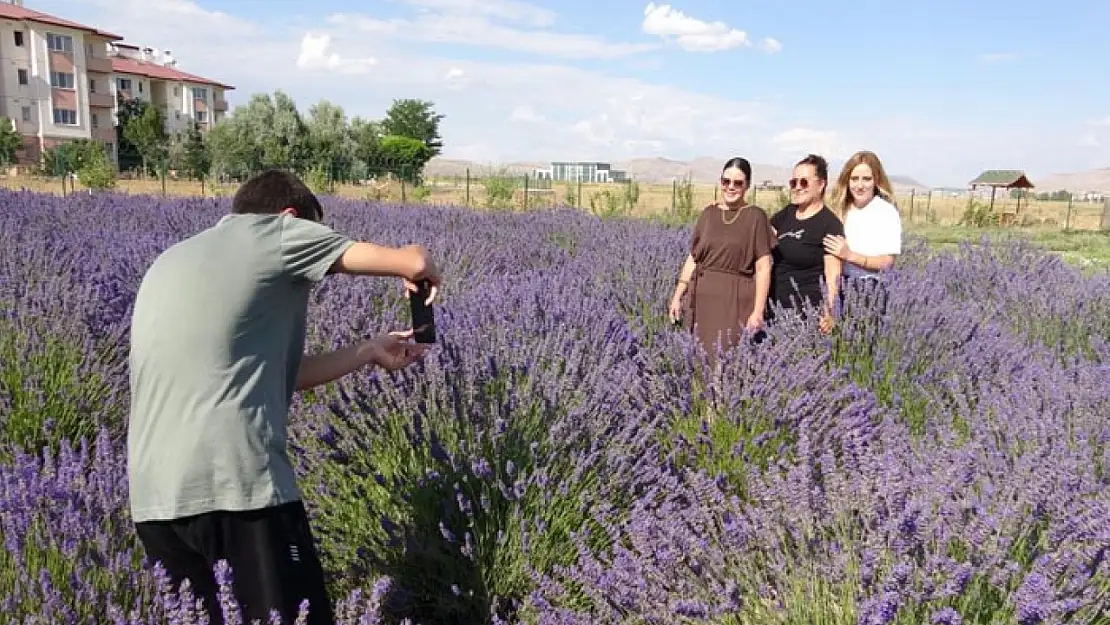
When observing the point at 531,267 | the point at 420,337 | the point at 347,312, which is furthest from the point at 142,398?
the point at 531,267

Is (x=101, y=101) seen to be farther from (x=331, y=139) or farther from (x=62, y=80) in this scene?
(x=331, y=139)

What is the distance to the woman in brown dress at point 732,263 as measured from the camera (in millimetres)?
3441

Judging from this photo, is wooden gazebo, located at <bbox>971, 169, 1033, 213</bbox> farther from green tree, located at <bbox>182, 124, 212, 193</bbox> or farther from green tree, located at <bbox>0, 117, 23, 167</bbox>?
green tree, located at <bbox>0, 117, 23, 167</bbox>

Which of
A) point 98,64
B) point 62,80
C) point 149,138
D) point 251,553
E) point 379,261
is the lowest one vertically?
point 251,553

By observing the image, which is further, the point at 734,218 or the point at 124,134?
the point at 124,134

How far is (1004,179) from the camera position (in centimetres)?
5647

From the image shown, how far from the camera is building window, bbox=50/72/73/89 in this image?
39312mm

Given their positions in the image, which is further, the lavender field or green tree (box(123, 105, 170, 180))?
green tree (box(123, 105, 170, 180))

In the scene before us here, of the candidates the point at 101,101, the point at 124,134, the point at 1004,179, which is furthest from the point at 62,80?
the point at 1004,179

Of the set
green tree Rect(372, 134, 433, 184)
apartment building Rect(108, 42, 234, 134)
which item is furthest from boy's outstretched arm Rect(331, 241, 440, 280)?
apartment building Rect(108, 42, 234, 134)

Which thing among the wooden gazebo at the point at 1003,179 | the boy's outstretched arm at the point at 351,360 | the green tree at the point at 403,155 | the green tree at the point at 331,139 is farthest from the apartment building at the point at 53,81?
the wooden gazebo at the point at 1003,179

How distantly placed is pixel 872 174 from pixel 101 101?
4797 cm

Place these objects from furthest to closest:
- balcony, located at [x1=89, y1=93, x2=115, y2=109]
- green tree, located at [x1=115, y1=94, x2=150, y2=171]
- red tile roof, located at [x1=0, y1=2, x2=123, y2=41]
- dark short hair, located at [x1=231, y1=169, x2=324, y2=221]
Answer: green tree, located at [x1=115, y1=94, x2=150, y2=171] → balcony, located at [x1=89, y1=93, x2=115, y2=109] → red tile roof, located at [x1=0, y1=2, x2=123, y2=41] → dark short hair, located at [x1=231, y1=169, x2=324, y2=221]

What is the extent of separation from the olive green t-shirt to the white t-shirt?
274 centimetres
